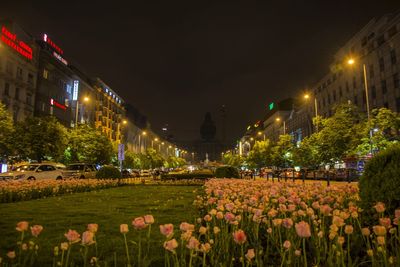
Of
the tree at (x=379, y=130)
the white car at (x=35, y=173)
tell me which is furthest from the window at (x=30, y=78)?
the tree at (x=379, y=130)

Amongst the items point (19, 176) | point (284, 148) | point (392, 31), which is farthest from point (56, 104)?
point (392, 31)

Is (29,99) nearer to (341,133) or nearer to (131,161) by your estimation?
(131,161)

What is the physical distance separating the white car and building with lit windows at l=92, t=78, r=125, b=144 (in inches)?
2169

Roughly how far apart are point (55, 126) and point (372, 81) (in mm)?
45650

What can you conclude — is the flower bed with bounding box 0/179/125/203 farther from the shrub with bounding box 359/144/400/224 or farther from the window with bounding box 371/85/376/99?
the window with bounding box 371/85/376/99

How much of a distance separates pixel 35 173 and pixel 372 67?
4893 cm

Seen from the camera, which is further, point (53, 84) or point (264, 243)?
point (53, 84)

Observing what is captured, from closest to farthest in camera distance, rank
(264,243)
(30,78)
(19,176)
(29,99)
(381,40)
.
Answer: (264,243)
(19,176)
(381,40)
(29,99)
(30,78)

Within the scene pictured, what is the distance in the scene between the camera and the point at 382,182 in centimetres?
563

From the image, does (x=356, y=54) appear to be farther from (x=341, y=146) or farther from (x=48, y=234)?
(x=48, y=234)

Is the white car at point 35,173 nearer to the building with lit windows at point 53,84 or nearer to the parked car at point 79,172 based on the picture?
the parked car at point 79,172

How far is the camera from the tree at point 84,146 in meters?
48.9

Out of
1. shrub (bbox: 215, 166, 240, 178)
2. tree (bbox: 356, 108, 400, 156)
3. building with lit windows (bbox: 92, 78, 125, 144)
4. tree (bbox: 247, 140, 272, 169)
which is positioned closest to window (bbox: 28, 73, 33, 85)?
building with lit windows (bbox: 92, 78, 125, 144)

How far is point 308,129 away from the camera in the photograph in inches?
3356
